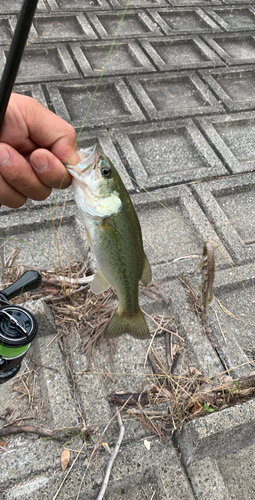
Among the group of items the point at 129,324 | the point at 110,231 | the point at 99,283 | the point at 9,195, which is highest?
the point at 9,195

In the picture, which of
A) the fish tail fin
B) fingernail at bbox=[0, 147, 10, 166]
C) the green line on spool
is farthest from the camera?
the fish tail fin

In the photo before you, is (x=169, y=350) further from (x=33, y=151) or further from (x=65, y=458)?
(x=33, y=151)

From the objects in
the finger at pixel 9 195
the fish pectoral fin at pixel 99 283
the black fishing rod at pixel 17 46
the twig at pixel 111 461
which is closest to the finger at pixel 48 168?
the finger at pixel 9 195

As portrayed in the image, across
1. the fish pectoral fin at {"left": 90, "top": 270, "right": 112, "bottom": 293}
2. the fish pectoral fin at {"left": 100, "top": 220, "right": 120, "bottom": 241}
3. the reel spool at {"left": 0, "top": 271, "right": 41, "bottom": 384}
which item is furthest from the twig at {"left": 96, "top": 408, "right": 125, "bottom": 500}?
the fish pectoral fin at {"left": 100, "top": 220, "right": 120, "bottom": 241}

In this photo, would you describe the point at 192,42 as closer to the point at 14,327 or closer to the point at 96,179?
the point at 96,179

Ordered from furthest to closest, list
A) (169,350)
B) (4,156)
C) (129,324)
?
(169,350)
(129,324)
(4,156)

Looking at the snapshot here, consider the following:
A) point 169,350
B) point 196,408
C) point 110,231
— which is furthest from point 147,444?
point 110,231

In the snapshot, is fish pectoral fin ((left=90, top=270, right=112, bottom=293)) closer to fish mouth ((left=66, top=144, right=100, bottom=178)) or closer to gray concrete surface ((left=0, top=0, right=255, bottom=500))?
fish mouth ((left=66, top=144, right=100, bottom=178))
